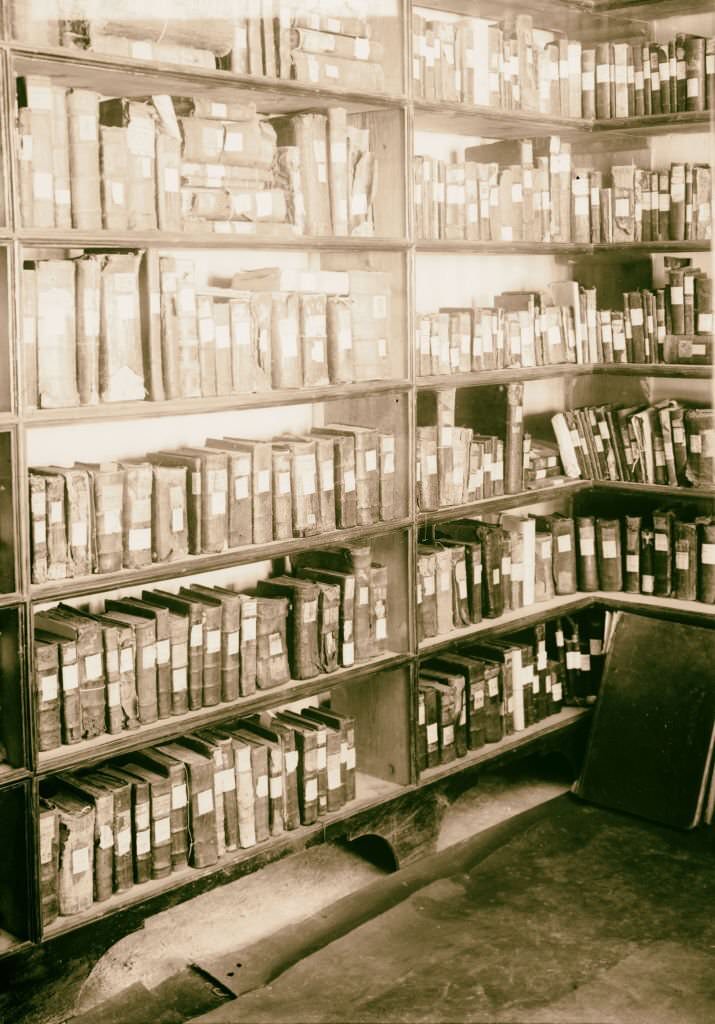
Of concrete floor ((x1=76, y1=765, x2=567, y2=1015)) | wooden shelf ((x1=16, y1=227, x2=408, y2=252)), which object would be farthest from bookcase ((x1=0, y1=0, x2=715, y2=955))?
concrete floor ((x1=76, y1=765, x2=567, y2=1015))

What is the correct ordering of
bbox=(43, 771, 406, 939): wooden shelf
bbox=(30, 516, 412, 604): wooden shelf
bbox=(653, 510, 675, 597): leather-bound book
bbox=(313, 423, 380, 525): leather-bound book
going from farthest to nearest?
bbox=(653, 510, 675, 597): leather-bound book, bbox=(313, 423, 380, 525): leather-bound book, bbox=(43, 771, 406, 939): wooden shelf, bbox=(30, 516, 412, 604): wooden shelf

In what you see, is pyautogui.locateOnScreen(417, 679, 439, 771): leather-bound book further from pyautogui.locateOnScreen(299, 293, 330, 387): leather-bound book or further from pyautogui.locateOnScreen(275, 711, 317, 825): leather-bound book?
pyautogui.locateOnScreen(299, 293, 330, 387): leather-bound book

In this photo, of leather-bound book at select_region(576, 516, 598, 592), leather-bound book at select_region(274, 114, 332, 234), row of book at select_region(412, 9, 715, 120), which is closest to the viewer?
leather-bound book at select_region(274, 114, 332, 234)

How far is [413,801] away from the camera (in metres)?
3.73

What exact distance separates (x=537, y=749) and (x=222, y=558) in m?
1.57

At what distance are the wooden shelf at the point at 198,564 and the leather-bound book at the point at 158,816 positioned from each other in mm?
498

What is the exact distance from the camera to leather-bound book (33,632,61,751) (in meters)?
2.83

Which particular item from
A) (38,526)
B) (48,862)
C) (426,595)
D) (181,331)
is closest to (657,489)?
(426,595)

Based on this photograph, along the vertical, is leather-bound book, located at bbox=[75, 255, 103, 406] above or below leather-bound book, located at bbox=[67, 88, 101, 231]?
below

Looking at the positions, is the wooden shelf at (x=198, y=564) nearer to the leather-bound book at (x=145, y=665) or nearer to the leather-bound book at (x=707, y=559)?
the leather-bound book at (x=145, y=665)

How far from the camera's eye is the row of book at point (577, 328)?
382 cm

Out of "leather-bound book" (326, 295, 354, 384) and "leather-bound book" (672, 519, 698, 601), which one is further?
"leather-bound book" (672, 519, 698, 601)

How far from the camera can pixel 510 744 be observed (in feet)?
13.3

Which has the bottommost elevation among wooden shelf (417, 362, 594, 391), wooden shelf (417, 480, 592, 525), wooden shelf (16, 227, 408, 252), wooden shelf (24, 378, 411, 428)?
wooden shelf (417, 480, 592, 525)
